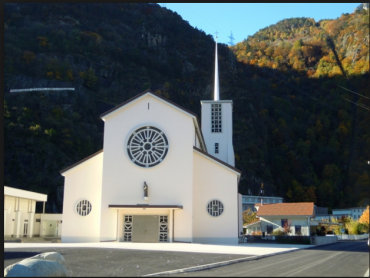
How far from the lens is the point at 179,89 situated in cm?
11206

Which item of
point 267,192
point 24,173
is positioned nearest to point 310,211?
point 24,173

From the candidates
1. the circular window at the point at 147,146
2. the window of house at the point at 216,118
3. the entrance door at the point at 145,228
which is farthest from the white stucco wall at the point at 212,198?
the window of house at the point at 216,118

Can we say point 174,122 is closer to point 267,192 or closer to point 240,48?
point 267,192

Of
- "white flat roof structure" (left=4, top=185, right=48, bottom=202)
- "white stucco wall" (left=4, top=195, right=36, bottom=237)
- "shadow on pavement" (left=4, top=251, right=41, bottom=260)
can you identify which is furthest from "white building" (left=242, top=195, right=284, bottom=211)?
"shadow on pavement" (left=4, top=251, right=41, bottom=260)

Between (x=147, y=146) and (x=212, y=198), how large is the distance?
5859 mm

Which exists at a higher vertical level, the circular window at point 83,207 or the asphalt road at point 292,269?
the circular window at point 83,207

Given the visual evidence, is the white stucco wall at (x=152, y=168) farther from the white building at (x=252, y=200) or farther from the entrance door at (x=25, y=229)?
the white building at (x=252, y=200)

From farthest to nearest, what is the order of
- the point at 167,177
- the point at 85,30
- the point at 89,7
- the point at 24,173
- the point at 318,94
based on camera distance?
the point at 89,7, the point at 85,30, the point at 318,94, the point at 24,173, the point at 167,177

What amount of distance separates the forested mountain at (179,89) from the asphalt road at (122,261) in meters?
39.4

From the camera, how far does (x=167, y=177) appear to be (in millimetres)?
28406

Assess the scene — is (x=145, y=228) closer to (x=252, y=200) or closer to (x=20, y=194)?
(x=20, y=194)

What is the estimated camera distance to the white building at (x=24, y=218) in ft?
118

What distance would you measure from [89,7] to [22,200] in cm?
9635

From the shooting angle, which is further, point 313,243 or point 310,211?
point 310,211
